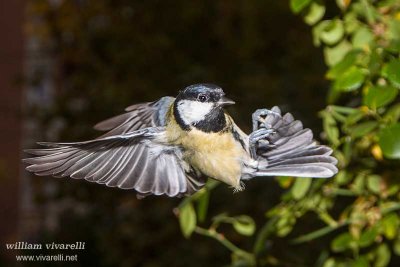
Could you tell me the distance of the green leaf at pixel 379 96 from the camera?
1215 mm

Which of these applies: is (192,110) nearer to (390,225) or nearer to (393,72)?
(393,72)

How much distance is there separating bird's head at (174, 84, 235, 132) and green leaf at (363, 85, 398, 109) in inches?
10.2

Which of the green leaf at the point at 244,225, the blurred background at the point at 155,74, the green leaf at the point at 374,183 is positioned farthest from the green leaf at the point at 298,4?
the blurred background at the point at 155,74

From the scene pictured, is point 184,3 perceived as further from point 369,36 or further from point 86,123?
point 369,36

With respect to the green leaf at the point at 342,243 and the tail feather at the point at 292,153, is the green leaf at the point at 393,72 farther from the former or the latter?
the green leaf at the point at 342,243

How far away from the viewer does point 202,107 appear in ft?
3.90

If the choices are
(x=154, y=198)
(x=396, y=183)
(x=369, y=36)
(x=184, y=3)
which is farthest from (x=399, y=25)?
(x=154, y=198)

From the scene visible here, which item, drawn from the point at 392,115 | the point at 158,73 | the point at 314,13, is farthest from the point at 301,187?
the point at 158,73

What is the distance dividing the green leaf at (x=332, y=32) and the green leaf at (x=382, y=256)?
0.53 meters

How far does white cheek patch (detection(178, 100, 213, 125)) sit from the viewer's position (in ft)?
3.89

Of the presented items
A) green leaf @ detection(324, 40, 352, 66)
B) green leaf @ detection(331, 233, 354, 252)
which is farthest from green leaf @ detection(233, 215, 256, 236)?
green leaf @ detection(324, 40, 352, 66)

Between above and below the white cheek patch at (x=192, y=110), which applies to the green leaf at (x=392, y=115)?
below

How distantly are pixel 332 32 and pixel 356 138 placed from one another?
0.23m

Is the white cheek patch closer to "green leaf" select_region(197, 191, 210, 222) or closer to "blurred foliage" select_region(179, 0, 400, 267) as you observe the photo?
"blurred foliage" select_region(179, 0, 400, 267)
